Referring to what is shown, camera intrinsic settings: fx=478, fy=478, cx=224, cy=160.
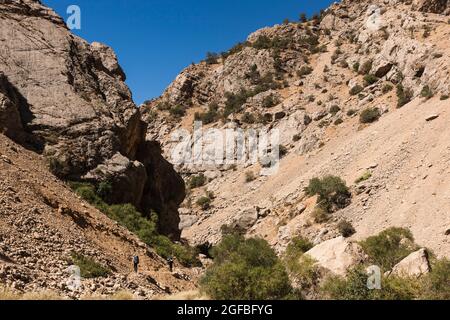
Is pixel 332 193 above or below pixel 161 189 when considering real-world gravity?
below

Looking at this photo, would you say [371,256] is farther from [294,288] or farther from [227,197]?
[227,197]

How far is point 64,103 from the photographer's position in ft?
73.8

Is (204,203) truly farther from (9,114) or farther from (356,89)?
(9,114)

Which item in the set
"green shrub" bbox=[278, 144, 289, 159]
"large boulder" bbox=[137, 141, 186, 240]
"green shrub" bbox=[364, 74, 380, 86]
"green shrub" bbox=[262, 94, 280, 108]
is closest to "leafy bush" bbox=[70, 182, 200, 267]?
"large boulder" bbox=[137, 141, 186, 240]

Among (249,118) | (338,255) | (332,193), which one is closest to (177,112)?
(249,118)

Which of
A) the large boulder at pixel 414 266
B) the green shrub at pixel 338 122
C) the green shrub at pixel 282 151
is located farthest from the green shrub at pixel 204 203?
the large boulder at pixel 414 266

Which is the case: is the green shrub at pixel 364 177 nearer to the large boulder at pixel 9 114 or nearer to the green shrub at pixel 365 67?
the large boulder at pixel 9 114

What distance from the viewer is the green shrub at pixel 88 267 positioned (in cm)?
1331

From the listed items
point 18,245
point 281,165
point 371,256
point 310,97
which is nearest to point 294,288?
point 371,256

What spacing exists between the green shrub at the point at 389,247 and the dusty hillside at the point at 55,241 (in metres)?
6.69

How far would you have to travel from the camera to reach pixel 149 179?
91.5 feet

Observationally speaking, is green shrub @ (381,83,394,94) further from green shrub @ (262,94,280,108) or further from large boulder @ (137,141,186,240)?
large boulder @ (137,141,186,240)

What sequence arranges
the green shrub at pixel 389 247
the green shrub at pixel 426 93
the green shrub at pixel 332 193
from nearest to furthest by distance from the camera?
the green shrub at pixel 389 247, the green shrub at pixel 332 193, the green shrub at pixel 426 93

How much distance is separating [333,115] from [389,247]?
89.3 feet
